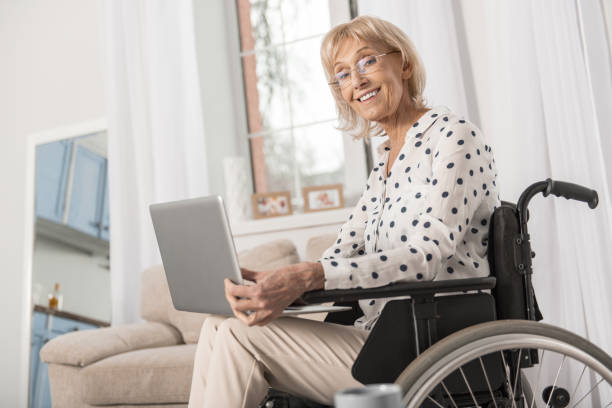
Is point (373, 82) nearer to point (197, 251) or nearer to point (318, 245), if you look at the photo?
point (197, 251)

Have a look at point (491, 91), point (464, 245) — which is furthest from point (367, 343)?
point (491, 91)

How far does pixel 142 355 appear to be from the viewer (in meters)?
2.39

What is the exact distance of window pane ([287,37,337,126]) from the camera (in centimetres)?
343

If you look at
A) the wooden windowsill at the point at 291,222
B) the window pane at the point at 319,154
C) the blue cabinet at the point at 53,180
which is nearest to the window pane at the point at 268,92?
the window pane at the point at 319,154

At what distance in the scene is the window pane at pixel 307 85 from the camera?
3432 millimetres

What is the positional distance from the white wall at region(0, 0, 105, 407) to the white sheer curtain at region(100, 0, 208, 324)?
0.44m

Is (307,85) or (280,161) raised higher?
(307,85)

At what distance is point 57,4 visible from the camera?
13.0 ft

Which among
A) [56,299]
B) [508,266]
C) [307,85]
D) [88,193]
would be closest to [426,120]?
[508,266]

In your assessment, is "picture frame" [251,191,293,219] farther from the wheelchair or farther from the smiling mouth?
the wheelchair

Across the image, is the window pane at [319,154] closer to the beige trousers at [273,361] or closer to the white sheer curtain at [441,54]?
the white sheer curtain at [441,54]

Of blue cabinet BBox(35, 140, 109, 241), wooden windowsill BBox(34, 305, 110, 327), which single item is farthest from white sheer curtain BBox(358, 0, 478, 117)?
wooden windowsill BBox(34, 305, 110, 327)

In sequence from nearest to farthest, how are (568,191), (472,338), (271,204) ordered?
1. (472,338)
2. (568,191)
3. (271,204)

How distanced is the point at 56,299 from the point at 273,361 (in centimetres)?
284
